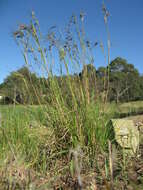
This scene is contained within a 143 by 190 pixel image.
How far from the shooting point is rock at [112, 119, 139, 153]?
81.0 inches

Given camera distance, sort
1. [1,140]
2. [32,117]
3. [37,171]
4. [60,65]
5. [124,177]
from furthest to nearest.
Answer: [32,117] → [60,65] → [1,140] → [37,171] → [124,177]

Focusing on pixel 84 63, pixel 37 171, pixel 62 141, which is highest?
pixel 84 63

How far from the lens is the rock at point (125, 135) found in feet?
6.75

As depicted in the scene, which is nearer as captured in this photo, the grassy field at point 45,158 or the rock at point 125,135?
A: the grassy field at point 45,158

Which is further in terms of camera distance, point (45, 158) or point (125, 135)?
point (125, 135)

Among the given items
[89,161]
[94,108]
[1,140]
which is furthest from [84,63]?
[1,140]

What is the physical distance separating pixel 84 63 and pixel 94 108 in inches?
18.8

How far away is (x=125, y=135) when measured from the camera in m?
2.17

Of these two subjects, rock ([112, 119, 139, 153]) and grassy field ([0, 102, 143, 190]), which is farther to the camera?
rock ([112, 119, 139, 153])

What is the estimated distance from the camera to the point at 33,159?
1870mm

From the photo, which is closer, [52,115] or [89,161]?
[89,161]

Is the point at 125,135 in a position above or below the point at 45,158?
above

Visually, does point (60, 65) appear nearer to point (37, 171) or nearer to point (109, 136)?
point (109, 136)

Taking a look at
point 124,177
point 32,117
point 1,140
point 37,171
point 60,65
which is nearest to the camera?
point 124,177
